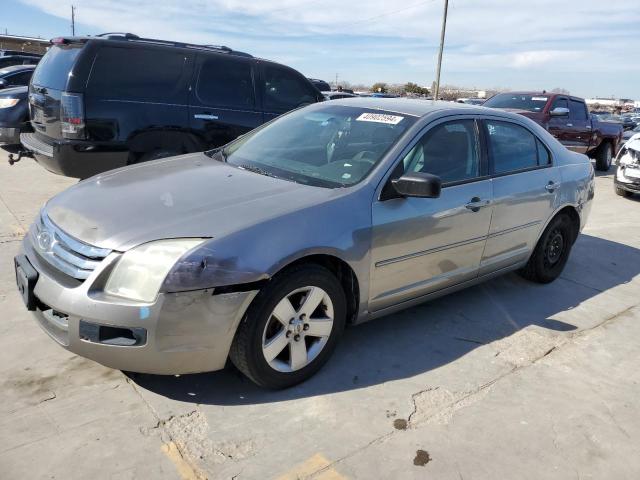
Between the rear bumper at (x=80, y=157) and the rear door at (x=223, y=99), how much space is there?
0.96m

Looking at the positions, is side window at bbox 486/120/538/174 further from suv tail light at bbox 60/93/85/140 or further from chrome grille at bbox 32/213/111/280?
suv tail light at bbox 60/93/85/140

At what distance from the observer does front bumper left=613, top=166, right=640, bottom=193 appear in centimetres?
941

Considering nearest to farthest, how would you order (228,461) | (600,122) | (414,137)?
(228,461), (414,137), (600,122)

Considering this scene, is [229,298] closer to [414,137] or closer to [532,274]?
[414,137]

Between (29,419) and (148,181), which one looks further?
(148,181)

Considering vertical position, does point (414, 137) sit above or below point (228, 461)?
above

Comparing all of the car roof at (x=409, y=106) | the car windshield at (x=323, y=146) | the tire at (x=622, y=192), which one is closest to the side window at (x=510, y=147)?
the car roof at (x=409, y=106)

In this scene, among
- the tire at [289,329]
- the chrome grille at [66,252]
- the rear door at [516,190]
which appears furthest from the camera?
the rear door at [516,190]

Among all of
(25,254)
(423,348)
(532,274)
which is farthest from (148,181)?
(532,274)

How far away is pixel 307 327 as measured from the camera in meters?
3.02

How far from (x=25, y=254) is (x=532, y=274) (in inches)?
158

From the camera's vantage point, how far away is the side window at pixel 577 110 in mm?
12078

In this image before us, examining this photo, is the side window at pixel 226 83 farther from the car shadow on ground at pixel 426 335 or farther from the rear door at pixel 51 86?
the car shadow on ground at pixel 426 335

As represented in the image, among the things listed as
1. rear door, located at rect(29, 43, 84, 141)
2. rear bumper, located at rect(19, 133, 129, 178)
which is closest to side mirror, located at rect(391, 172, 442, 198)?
rear bumper, located at rect(19, 133, 129, 178)
